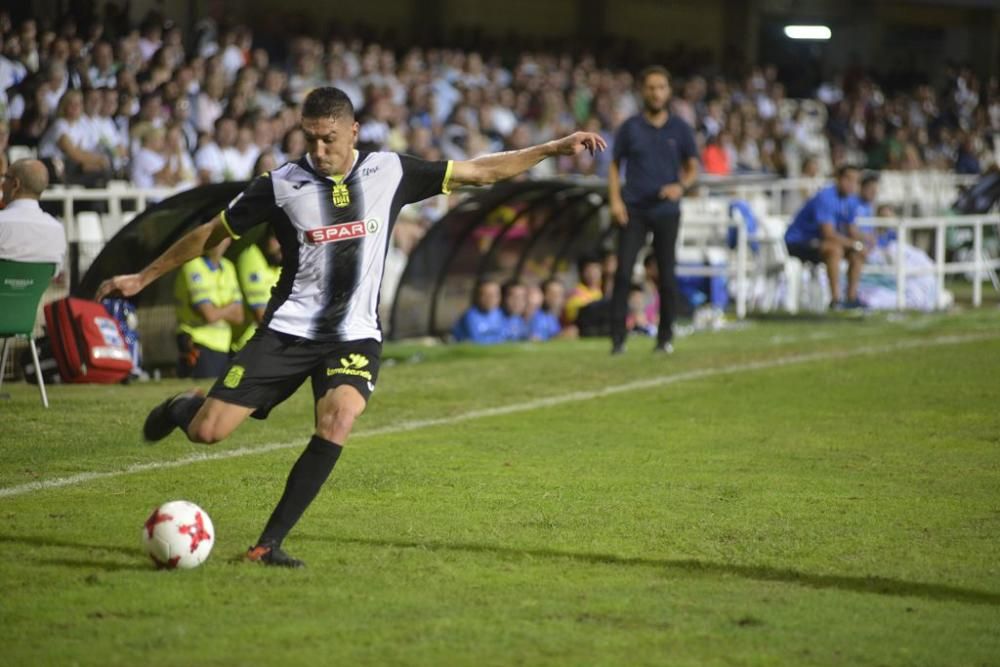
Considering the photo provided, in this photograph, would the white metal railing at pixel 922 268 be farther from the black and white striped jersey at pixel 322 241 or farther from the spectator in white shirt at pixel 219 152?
the black and white striped jersey at pixel 322 241

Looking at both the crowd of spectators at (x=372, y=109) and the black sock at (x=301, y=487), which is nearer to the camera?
the black sock at (x=301, y=487)

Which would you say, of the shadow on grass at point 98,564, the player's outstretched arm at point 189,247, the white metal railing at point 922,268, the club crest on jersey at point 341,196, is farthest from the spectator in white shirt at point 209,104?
the shadow on grass at point 98,564

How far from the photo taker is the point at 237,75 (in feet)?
63.2

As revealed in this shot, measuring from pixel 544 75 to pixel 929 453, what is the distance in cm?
1840

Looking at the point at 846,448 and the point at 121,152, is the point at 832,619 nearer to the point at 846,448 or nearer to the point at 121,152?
the point at 846,448

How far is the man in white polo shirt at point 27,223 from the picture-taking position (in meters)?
11.0

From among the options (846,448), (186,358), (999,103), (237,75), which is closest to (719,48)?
(999,103)

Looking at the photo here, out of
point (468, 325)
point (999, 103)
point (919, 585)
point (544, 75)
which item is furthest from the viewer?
point (999, 103)

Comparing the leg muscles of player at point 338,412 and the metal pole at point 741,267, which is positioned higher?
the leg muscles of player at point 338,412

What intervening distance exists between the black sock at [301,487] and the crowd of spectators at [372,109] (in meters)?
9.23

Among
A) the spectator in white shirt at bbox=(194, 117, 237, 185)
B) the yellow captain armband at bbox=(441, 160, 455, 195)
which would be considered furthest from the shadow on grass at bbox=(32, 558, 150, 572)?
the spectator in white shirt at bbox=(194, 117, 237, 185)

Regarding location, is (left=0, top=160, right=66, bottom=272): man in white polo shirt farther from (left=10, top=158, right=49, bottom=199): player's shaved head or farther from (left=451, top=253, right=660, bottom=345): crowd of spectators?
(left=451, top=253, right=660, bottom=345): crowd of spectators

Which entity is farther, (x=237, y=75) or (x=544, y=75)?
(x=544, y=75)

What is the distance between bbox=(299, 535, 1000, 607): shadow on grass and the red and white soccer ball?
0.74m
